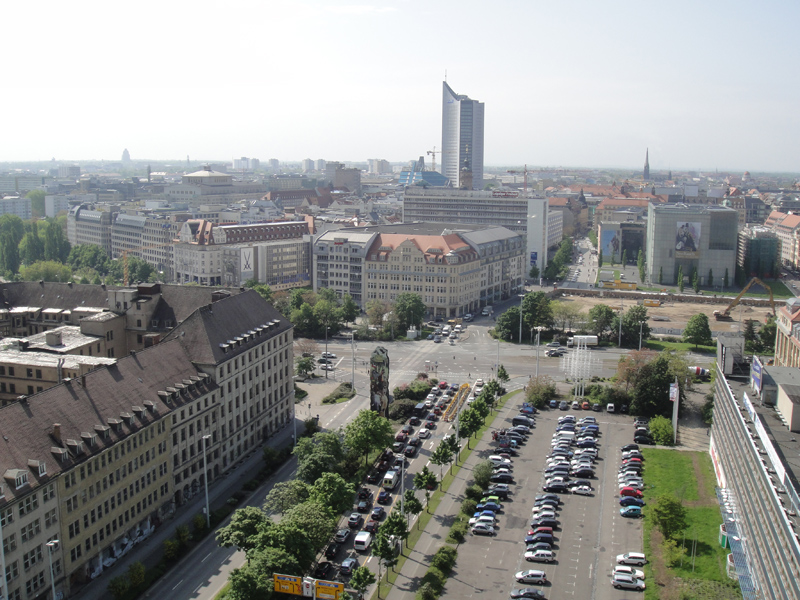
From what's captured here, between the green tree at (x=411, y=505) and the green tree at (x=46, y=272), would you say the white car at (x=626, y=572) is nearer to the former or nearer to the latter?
the green tree at (x=411, y=505)

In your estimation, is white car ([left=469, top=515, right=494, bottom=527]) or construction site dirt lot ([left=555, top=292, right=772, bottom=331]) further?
construction site dirt lot ([left=555, top=292, right=772, bottom=331])

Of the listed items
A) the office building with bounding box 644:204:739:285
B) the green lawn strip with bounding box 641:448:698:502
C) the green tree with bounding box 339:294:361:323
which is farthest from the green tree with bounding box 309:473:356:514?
the office building with bounding box 644:204:739:285

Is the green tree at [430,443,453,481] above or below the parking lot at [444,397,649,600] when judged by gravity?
above

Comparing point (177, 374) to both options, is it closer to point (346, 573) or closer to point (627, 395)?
point (346, 573)

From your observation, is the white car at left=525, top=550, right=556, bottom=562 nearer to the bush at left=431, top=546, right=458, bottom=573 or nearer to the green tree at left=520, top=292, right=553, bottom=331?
the bush at left=431, top=546, right=458, bottom=573

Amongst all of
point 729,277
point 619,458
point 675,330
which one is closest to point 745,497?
point 619,458

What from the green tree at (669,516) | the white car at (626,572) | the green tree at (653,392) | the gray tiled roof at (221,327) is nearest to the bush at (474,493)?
the green tree at (669,516)

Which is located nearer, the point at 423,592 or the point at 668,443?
the point at 423,592
